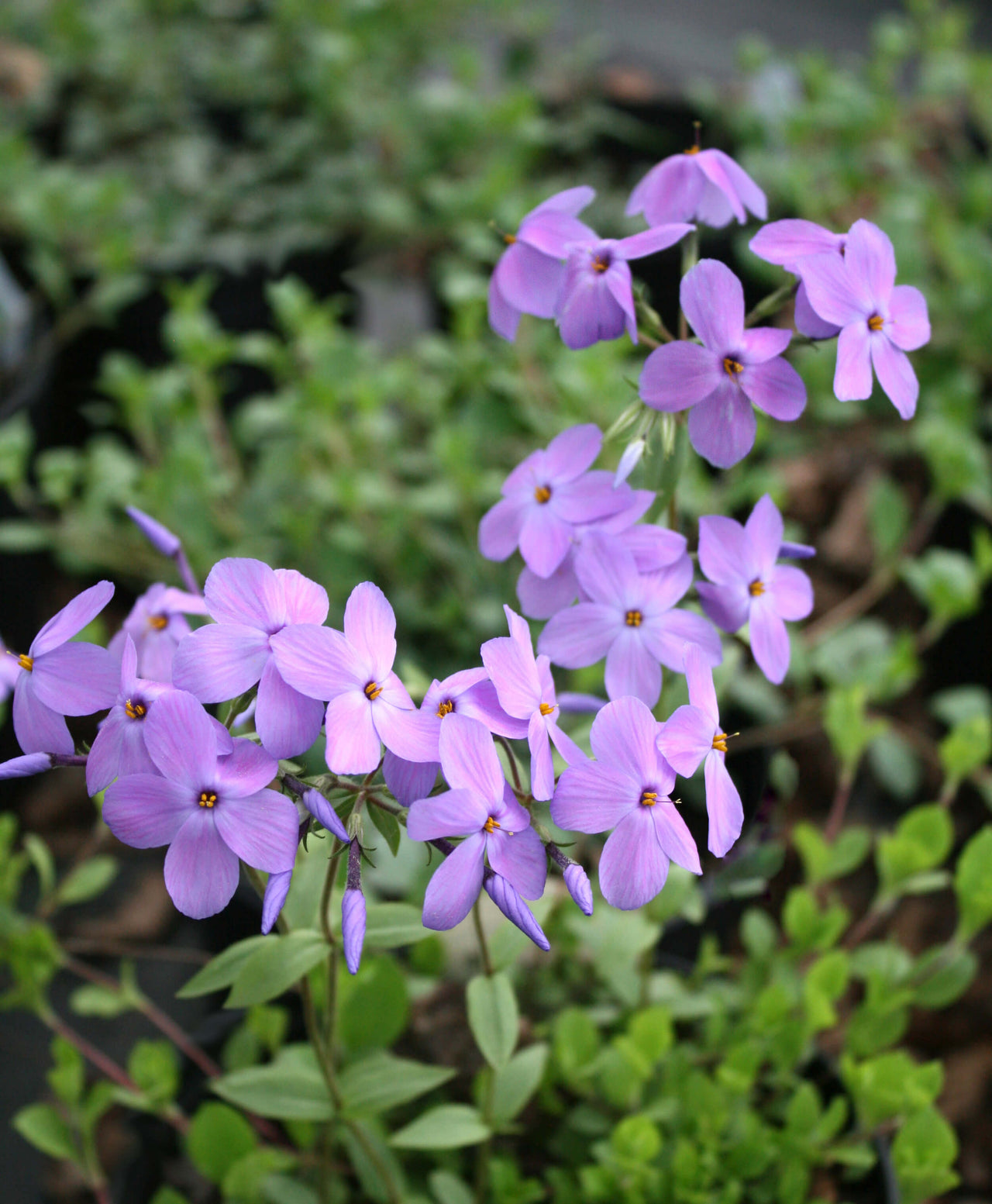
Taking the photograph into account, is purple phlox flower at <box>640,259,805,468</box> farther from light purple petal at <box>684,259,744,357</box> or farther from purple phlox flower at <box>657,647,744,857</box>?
purple phlox flower at <box>657,647,744,857</box>

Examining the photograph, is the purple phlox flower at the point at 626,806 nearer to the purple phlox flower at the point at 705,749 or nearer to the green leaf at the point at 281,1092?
the purple phlox flower at the point at 705,749

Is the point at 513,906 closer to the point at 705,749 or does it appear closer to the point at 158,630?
the point at 705,749

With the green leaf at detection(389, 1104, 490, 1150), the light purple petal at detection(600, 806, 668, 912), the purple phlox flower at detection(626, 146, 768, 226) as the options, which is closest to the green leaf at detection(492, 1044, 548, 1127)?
the green leaf at detection(389, 1104, 490, 1150)

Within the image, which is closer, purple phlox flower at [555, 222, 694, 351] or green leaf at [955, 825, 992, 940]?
purple phlox flower at [555, 222, 694, 351]

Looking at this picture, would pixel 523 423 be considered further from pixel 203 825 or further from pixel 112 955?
pixel 203 825

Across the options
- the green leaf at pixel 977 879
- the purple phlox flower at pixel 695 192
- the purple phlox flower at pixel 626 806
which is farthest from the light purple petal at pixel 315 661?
the green leaf at pixel 977 879

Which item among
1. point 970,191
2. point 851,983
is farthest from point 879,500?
point 970,191

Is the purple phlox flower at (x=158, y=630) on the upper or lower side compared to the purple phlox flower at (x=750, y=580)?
lower
